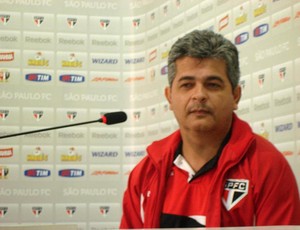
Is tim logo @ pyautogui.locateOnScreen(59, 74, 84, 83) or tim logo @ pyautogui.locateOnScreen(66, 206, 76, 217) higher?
tim logo @ pyautogui.locateOnScreen(59, 74, 84, 83)

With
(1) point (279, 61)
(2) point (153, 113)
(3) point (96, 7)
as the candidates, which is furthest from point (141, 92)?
(1) point (279, 61)

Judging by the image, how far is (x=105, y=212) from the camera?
459cm

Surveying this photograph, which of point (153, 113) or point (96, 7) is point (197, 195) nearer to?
point (153, 113)

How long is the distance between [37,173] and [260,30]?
7.64 feet

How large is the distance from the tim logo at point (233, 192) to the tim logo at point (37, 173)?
316 cm

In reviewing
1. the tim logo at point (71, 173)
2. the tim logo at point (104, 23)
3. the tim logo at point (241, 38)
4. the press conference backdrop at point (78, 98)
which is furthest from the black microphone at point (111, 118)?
the tim logo at point (104, 23)

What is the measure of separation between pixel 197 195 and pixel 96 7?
3447mm

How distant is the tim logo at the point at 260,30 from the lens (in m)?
3.24

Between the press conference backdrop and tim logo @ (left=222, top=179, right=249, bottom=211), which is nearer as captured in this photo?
tim logo @ (left=222, top=179, right=249, bottom=211)

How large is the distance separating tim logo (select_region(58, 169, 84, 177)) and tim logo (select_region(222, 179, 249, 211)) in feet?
10.2

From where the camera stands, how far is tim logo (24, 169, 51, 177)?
453 centimetres

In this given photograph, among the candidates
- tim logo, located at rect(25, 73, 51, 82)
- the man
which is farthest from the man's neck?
tim logo, located at rect(25, 73, 51, 82)

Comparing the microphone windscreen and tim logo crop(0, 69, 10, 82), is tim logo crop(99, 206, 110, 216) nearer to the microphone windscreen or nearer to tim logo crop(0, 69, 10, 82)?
tim logo crop(0, 69, 10, 82)

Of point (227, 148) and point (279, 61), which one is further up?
point (279, 61)
